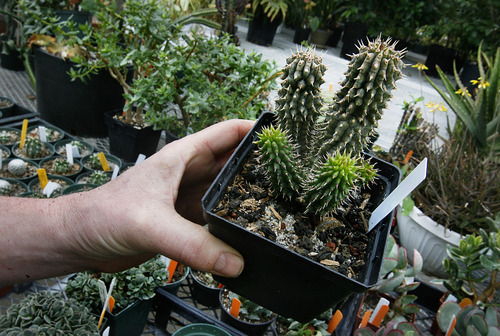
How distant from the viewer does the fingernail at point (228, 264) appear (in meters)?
0.73

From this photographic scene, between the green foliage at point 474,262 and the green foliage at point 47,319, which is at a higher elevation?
the green foliage at point 474,262

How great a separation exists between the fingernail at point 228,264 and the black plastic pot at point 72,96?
2.13 meters

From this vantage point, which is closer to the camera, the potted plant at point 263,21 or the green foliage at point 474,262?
the green foliage at point 474,262

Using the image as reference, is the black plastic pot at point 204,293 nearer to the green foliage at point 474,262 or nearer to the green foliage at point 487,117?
the green foliage at point 474,262

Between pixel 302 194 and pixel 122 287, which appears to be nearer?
pixel 302 194

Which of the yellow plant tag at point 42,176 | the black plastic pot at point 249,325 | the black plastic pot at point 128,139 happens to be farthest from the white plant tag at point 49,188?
the black plastic pot at point 249,325

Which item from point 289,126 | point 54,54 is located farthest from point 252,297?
point 54,54

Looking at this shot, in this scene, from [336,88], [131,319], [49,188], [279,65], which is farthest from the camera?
[279,65]

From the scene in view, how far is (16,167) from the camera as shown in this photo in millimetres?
2062

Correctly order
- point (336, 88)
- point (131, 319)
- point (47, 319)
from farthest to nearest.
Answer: point (336, 88) < point (131, 319) < point (47, 319)

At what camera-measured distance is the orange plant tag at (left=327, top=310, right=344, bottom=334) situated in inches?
52.0

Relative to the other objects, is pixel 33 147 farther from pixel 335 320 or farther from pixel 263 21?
pixel 263 21

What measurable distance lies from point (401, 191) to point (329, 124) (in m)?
0.21

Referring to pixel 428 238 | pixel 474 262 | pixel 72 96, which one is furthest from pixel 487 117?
pixel 72 96
